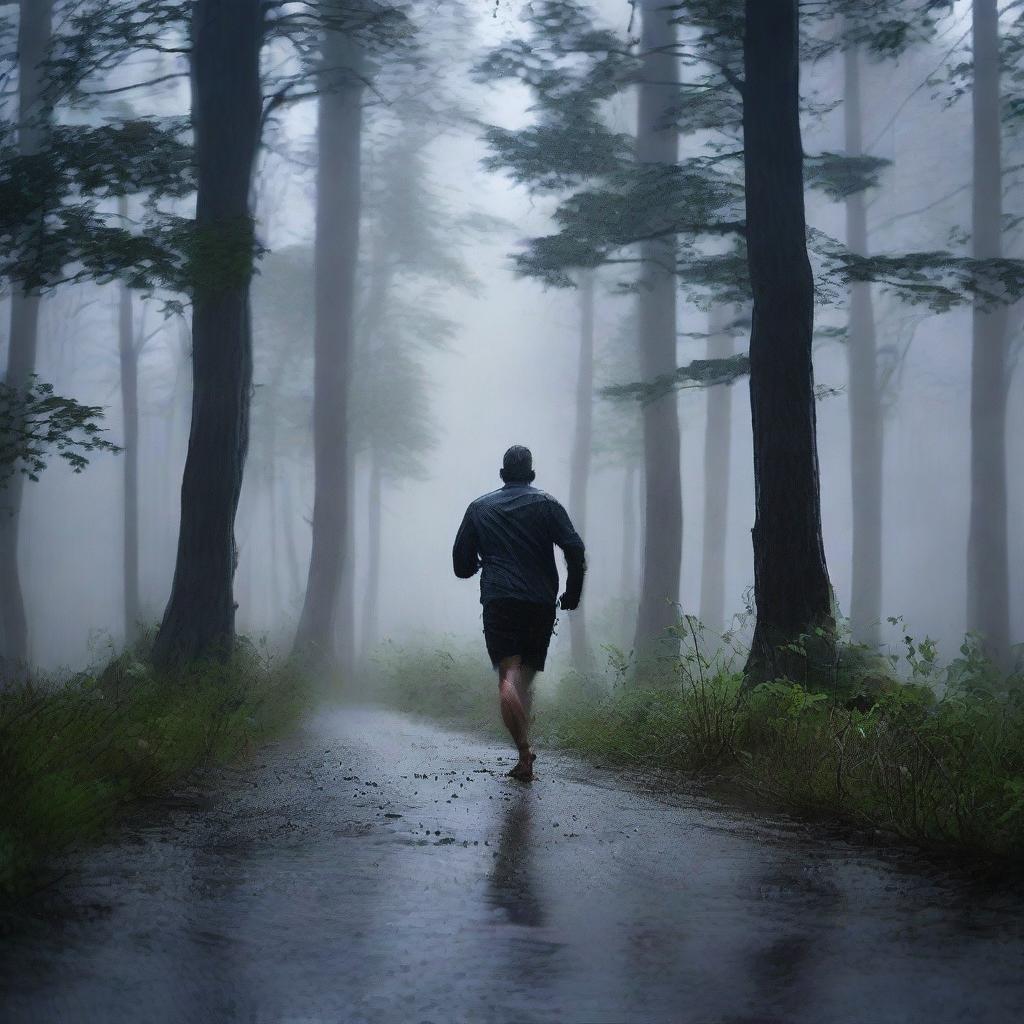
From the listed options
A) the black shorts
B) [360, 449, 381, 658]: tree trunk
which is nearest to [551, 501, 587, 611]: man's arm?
the black shorts

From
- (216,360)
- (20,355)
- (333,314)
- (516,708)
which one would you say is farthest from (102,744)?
(20,355)

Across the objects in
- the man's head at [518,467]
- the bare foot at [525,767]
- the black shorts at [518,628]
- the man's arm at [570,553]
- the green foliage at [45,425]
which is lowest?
the bare foot at [525,767]

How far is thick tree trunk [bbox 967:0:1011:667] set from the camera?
18297 mm

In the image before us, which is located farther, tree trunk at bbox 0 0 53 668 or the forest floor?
tree trunk at bbox 0 0 53 668

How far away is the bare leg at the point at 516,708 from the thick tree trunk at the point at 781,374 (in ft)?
7.78

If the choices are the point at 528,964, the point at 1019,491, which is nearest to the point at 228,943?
the point at 528,964

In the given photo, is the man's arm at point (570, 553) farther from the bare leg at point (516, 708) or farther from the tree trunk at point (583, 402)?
the tree trunk at point (583, 402)

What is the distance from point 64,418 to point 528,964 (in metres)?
7.70

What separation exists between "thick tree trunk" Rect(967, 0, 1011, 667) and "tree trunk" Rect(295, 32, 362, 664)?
11.2 m

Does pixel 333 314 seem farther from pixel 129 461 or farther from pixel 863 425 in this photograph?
pixel 863 425

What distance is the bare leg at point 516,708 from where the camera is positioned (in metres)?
6.72

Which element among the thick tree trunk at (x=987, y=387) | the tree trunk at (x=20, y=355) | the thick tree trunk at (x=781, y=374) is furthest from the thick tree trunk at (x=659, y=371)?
the tree trunk at (x=20, y=355)

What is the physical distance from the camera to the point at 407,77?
21203 millimetres

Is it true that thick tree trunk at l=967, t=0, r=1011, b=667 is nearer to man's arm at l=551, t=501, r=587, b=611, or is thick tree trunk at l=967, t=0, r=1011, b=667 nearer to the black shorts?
man's arm at l=551, t=501, r=587, b=611
